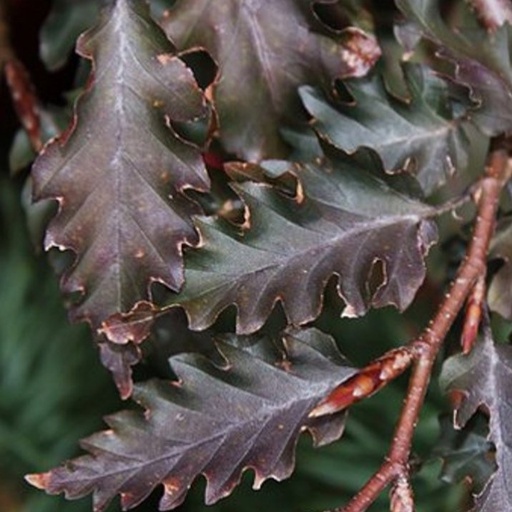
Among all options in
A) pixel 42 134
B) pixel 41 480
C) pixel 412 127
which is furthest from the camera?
pixel 42 134

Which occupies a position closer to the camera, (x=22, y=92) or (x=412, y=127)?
(x=412, y=127)

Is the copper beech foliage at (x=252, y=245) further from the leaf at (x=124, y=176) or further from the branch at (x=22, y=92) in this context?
the branch at (x=22, y=92)

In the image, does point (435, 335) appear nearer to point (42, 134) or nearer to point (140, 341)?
point (140, 341)

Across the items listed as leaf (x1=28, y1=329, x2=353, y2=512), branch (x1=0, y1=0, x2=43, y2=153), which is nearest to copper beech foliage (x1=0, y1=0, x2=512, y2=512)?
leaf (x1=28, y1=329, x2=353, y2=512)

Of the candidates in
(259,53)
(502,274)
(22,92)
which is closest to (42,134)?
(22,92)

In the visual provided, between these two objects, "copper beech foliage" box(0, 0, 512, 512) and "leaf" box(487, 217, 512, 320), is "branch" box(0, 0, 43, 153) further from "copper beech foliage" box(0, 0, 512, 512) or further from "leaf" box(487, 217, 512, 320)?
"leaf" box(487, 217, 512, 320)

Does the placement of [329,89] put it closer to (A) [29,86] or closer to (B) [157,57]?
(B) [157,57]
